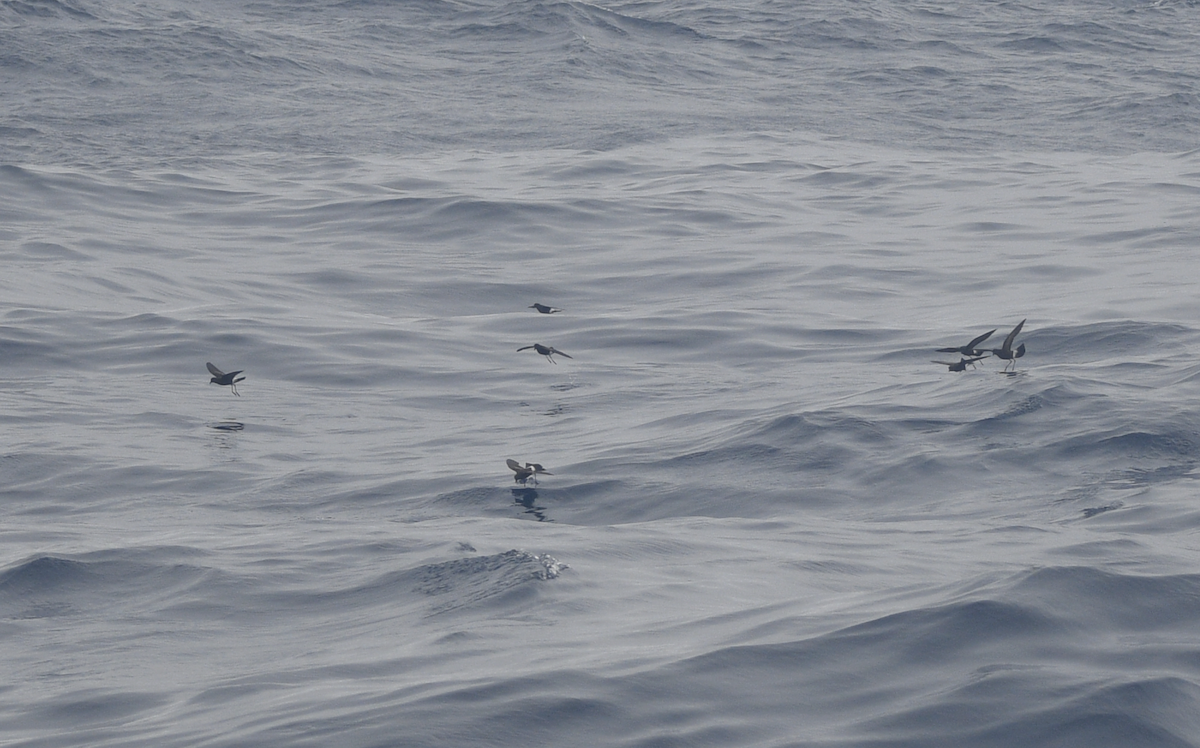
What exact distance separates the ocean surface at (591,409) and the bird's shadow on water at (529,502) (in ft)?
0.23

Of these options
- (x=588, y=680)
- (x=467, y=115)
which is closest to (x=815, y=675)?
(x=588, y=680)

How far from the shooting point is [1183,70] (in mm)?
37719

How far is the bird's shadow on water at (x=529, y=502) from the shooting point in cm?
1175

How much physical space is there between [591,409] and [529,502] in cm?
313

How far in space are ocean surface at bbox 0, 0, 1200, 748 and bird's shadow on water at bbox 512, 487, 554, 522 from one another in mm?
69

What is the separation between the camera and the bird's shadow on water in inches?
463

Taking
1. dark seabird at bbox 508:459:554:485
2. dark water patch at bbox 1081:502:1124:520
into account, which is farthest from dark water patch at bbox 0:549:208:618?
dark water patch at bbox 1081:502:1124:520

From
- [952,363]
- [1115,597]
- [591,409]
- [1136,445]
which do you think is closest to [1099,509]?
[1136,445]

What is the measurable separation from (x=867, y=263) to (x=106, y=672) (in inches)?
577

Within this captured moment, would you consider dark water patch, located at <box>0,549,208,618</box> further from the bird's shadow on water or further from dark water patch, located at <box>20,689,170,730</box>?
the bird's shadow on water

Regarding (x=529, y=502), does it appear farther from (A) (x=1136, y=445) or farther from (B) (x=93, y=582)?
(A) (x=1136, y=445)

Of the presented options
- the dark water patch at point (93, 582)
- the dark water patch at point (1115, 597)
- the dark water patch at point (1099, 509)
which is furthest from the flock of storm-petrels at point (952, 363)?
the dark water patch at point (1115, 597)

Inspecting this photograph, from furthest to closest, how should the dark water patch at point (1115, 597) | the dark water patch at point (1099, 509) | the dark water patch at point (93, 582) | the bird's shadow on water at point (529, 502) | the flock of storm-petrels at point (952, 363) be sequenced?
the bird's shadow on water at point (529, 502) < the flock of storm-petrels at point (952, 363) < the dark water patch at point (1099, 509) < the dark water patch at point (93, 582) < the dark water patch at point (1115, 597)

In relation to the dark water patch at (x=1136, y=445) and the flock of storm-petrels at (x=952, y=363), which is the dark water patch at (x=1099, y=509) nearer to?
the dark water patch at (x=1136, y=445)
